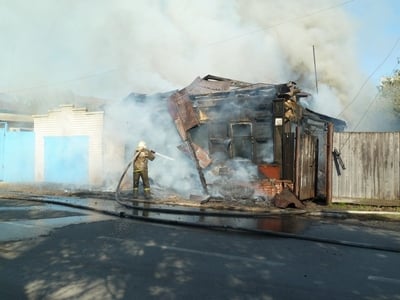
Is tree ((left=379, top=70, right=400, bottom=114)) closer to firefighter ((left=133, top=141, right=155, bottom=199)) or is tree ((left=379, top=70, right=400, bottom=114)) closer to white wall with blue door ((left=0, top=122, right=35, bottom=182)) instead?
firefighter ((left=133, top=141, right=155, bottom=199))

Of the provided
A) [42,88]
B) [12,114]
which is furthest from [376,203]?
[12,114]

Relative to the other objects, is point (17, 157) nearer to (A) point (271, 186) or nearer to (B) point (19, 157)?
(B) point (19, 157)

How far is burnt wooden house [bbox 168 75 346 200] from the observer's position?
12203 mm

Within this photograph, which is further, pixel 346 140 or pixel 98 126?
pixel 98 126

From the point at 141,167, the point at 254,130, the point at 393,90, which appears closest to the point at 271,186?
the point at 254,130

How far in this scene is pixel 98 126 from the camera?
1734 centimetres

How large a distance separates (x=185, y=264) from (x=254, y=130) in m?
7.91

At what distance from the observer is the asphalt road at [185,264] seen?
4.50 metres

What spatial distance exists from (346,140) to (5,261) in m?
8.60

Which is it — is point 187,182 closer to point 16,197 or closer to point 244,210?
point 244,210

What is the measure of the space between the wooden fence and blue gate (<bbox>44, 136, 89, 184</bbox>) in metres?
9.92

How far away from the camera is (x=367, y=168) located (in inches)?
444

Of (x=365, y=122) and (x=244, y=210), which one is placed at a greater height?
(x=365, y=122)

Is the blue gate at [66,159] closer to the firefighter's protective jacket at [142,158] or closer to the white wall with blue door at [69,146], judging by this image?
the white wall with blue door at [69,146]
